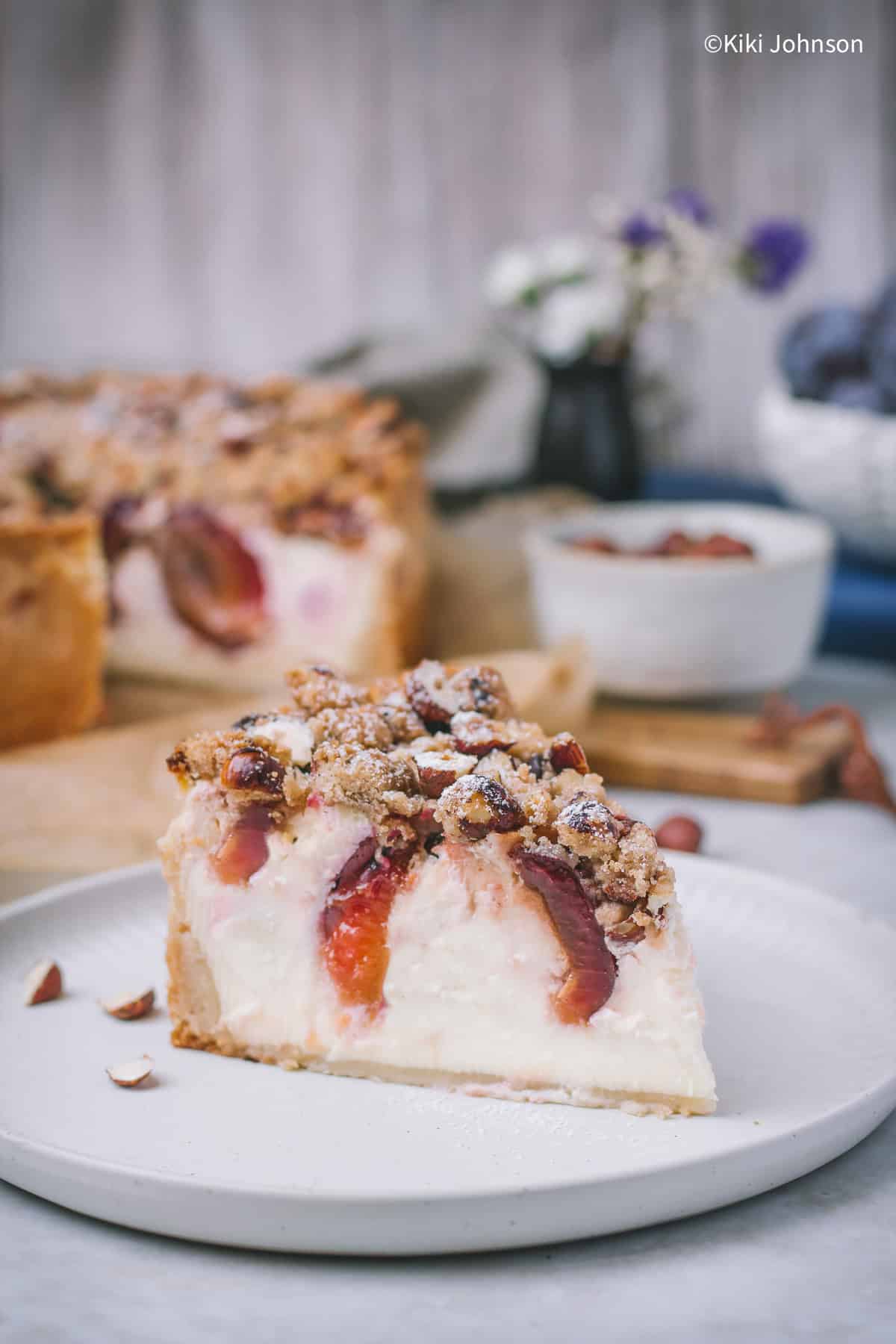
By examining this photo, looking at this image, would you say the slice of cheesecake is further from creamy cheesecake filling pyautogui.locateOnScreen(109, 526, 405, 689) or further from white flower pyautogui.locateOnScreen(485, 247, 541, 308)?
white flower pyautogui.locateOnScreen(485, 247, 541, 308)

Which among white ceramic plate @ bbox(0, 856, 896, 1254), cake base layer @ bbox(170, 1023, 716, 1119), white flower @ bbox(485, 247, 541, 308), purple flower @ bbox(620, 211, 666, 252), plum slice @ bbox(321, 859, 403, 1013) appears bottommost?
cake base layer @ bbox(170, 1023, 716, 1119)

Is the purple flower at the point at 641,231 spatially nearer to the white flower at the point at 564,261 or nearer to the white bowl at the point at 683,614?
the white flower at the point at 564,261

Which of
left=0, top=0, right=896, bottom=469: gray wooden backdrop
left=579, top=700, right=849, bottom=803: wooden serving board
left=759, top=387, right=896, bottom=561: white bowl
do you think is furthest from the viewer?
left=0, top=0, right=896, bottom=469: gray wooden backdrop

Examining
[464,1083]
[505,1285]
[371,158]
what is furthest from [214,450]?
[505,1285]

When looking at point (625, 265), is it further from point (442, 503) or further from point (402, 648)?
point (402, 648)

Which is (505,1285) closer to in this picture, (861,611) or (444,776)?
(444,776)

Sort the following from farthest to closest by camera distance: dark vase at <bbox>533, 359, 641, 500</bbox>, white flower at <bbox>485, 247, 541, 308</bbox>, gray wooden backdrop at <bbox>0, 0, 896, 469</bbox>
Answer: gray wooden backdrop at <bbox>0, 0, 896, 469</bbox>
white flower at <bbox>485, 247, 541, 308</bbox>
dark vase at <bbox>533, 359, 641, 500</bbox>

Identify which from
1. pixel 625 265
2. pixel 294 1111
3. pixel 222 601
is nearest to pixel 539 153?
pixel 625 265

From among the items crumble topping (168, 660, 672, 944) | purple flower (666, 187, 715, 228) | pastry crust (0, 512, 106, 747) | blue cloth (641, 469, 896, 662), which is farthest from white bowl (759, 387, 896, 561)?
crumble topping (168, 660, 672, 944)
